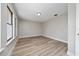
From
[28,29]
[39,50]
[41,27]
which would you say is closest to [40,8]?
[39,50]

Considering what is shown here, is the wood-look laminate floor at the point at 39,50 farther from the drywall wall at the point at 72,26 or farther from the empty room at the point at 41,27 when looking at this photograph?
the drywall wall at the point at 72,26

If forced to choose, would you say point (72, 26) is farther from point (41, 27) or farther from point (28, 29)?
point (41, 27)

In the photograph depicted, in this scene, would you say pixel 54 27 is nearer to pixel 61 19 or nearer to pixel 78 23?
pixel 61 19

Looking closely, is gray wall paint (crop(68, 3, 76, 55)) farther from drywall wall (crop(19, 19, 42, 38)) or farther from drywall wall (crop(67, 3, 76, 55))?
drywall wall (crop(19, 19, 42, 38))

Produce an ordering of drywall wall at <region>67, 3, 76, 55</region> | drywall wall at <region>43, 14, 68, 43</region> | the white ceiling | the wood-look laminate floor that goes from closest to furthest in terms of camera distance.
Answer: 1. drywall wall at <region>67, 3, 76, 55</region>
2. the wood-look laminate floor
3. the white ceiling
4. drywall wall at <region>43, 14, 68, 43</region>

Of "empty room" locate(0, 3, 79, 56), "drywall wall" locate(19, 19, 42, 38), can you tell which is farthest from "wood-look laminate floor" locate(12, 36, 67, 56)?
"drywall wall" locate(19, 19, 42, 38)

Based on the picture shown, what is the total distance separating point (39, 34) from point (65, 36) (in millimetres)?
3542

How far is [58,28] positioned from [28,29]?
290 centimetres

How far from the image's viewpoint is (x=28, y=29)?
7.14m

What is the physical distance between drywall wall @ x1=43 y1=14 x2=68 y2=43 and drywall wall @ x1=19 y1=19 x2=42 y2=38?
146 cm

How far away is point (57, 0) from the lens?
1090mm

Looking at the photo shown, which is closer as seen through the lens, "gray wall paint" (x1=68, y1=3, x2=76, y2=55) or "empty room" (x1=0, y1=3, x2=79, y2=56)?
"gray wall paint" (x1=68, y1=3, x2=76, y2=55)

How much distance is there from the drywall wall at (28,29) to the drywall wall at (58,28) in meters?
1.46

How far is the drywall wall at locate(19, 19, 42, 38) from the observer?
21.7 feet
